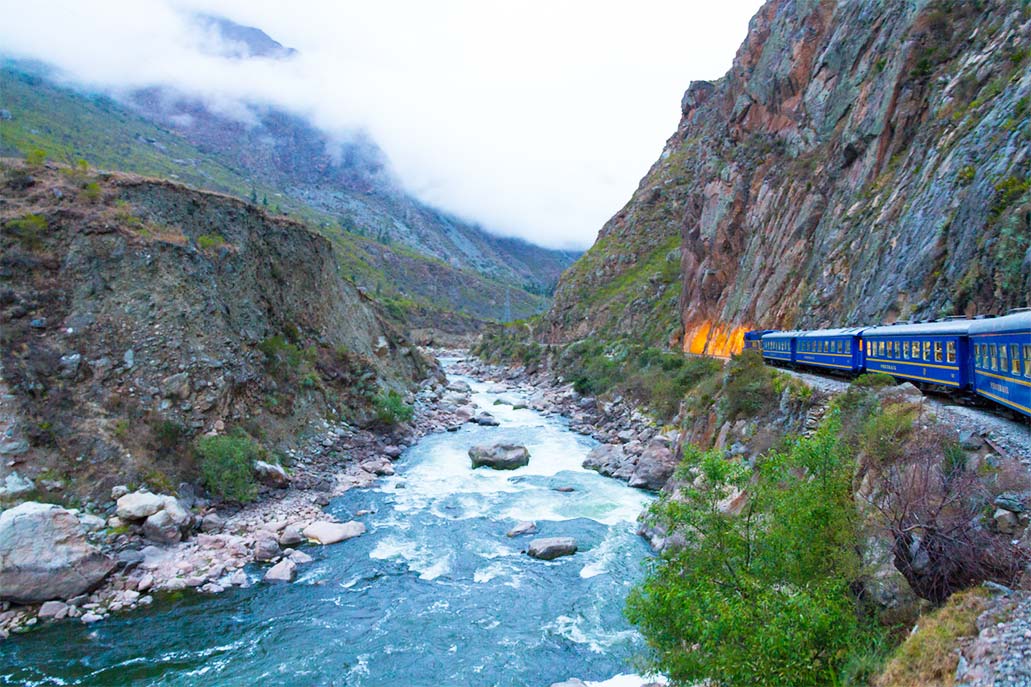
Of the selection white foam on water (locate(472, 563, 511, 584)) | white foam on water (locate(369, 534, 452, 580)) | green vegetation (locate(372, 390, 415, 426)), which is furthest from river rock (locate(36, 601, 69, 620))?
green vegetation (locate(372, 390, 415, 426))

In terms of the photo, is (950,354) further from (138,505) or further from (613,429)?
(613,429)

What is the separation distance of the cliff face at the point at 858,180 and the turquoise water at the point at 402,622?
48.2 feet

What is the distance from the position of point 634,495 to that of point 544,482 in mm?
4600

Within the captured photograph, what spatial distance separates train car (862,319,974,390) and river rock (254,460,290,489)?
23.2 metres

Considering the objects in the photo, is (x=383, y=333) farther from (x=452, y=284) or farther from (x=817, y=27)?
(x=452, y=284)

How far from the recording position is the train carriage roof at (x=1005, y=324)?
35.9 feet

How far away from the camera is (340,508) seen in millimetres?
24141

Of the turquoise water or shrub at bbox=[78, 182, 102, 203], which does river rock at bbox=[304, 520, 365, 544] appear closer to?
the turquoise water

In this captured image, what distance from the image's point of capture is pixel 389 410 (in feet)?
119

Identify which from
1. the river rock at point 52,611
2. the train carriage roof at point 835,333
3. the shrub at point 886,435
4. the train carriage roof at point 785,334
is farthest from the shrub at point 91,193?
the train carriage roof at point 785,334

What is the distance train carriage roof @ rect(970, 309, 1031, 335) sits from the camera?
10930 millimetres

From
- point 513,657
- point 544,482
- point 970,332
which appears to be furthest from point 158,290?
point 970,332

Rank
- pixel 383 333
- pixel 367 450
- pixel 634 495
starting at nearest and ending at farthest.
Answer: pixel 634 495
pixel 367 450
pixel 383 333

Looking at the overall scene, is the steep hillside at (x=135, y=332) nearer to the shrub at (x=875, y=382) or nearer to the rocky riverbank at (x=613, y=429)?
the rocky riverbank at (x=613, y=429)
